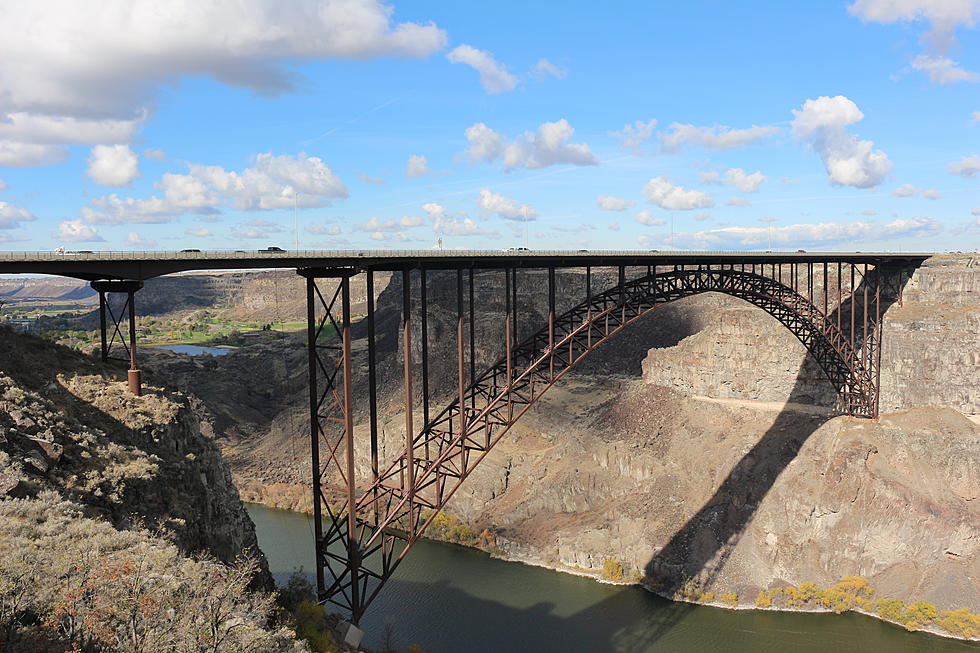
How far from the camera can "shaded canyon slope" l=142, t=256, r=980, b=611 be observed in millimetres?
33469

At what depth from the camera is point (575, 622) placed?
30609 mm

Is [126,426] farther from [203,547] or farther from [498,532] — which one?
[498,532]

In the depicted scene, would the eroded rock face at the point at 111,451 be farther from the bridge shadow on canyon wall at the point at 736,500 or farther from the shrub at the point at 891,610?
the shrub at the point at 891,610

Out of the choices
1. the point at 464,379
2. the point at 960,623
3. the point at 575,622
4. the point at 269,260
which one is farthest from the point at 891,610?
the point at 269,260

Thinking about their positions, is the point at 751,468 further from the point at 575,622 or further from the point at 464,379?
the point at 464,379

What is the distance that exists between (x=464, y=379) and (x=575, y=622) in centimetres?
1743

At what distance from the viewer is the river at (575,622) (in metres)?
28.9

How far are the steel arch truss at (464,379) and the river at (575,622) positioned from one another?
3.18 m

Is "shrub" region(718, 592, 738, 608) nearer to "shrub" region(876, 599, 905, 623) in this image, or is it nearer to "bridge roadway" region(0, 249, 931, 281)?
"shrub" region(876, 599, 905, 623)

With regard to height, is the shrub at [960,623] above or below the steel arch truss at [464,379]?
below

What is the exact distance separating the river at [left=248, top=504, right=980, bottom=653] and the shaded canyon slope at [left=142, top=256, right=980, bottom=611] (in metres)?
1.90

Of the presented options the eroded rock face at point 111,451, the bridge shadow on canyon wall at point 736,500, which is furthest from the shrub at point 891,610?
the eroded rock face at point 111,451

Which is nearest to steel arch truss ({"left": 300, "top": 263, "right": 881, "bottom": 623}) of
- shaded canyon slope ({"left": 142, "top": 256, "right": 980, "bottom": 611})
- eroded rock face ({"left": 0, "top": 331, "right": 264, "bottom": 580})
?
eroded rock face ({"left": 0, "top": 331, "right": 264, "bottom": 580})

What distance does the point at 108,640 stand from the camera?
8.30 meters
